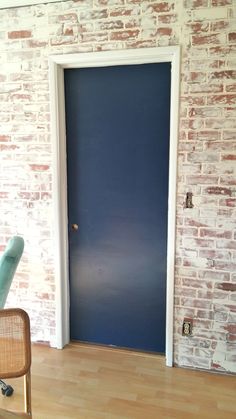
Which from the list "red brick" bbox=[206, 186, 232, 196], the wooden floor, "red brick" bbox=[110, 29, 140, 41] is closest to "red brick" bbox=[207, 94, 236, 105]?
"red brick" bbox=[206, 186, 232, 196]

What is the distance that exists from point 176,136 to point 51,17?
1.19 metres

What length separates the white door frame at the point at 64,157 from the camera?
219 cm

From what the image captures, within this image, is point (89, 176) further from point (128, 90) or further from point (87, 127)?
point (128, 90)

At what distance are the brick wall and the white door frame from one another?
46 millimetres

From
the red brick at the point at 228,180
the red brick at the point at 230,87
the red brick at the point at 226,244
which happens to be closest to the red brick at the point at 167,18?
the red brick at the point at 230,87

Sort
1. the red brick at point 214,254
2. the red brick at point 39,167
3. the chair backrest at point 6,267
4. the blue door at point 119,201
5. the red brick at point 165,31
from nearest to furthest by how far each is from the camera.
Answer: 1. the chair backrest at point 6,267
2. the red brick at point 165,31
3. the red brick at point 214,254
4. the blue door at point 119,201
5. the red brick at point 39,167

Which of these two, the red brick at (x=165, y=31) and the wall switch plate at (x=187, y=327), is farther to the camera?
the wall switch plate at (x=187, y=327)

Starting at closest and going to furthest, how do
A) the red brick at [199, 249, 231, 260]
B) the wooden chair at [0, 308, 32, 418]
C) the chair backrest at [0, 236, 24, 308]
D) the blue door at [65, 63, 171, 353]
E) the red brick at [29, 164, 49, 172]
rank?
the wooden chair at [0, 308, 32, 418], the chair backrest at [0, 236, 24, 308], the red brick at [199, 249, 231, 260], the blue door at [65, 63, 171, 353], the red brick at [29, 164, 49, 172]

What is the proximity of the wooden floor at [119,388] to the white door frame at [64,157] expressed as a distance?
17cm

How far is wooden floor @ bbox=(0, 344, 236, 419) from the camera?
2.02 m

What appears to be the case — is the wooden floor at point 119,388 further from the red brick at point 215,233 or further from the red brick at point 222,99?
the red brick at point 222,99

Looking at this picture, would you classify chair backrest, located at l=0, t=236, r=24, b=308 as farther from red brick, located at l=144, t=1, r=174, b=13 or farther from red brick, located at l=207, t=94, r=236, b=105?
red brick, located at l=144, t=1, r=174, b=13

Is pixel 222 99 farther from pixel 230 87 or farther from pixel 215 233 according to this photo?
pixel 215 233

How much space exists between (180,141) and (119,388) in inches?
65.9
